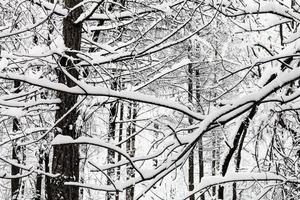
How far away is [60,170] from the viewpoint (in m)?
4.41

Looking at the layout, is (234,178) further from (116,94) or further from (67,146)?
(67,146)

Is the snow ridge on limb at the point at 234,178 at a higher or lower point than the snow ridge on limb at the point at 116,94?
lower

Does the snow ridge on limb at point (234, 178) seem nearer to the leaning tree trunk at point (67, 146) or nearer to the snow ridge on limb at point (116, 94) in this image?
the snow ridge on limb at point (116, 94)

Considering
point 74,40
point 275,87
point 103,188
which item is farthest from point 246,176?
point 74,40

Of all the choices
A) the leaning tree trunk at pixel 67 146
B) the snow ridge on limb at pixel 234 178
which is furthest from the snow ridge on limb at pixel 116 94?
the leaning tree trunk at pixel 67 146

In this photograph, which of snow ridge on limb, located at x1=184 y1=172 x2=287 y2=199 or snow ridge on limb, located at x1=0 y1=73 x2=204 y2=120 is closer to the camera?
snow ridge on limb, located at x1=0 y1=73 x2=204 y2=120

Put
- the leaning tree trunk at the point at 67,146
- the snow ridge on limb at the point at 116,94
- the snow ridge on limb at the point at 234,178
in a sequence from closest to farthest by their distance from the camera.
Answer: the snow ridge on limb at the point at 116,94 < the snow ridge on limb at the point at 234,178 < the leaning tree trunk at the point at 67,146

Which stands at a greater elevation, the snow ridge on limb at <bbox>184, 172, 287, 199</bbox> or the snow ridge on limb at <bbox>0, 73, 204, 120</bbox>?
the snow ridge on limb at <bbox>0, 73, 204, 120</bbox>

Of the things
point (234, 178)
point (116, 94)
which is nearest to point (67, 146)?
point (234, 178)

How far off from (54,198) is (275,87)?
2877 mm

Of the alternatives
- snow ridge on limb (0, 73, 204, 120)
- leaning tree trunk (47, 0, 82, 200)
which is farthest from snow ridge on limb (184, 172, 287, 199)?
leaning tree trunk (47, 0, 82, 200)

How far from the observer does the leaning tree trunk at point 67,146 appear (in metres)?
4.34

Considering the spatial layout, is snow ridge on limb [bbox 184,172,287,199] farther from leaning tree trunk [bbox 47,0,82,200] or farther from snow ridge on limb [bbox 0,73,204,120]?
leaning tree trunk [bbox 47,0,82,200]

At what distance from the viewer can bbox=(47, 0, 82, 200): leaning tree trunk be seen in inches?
171
